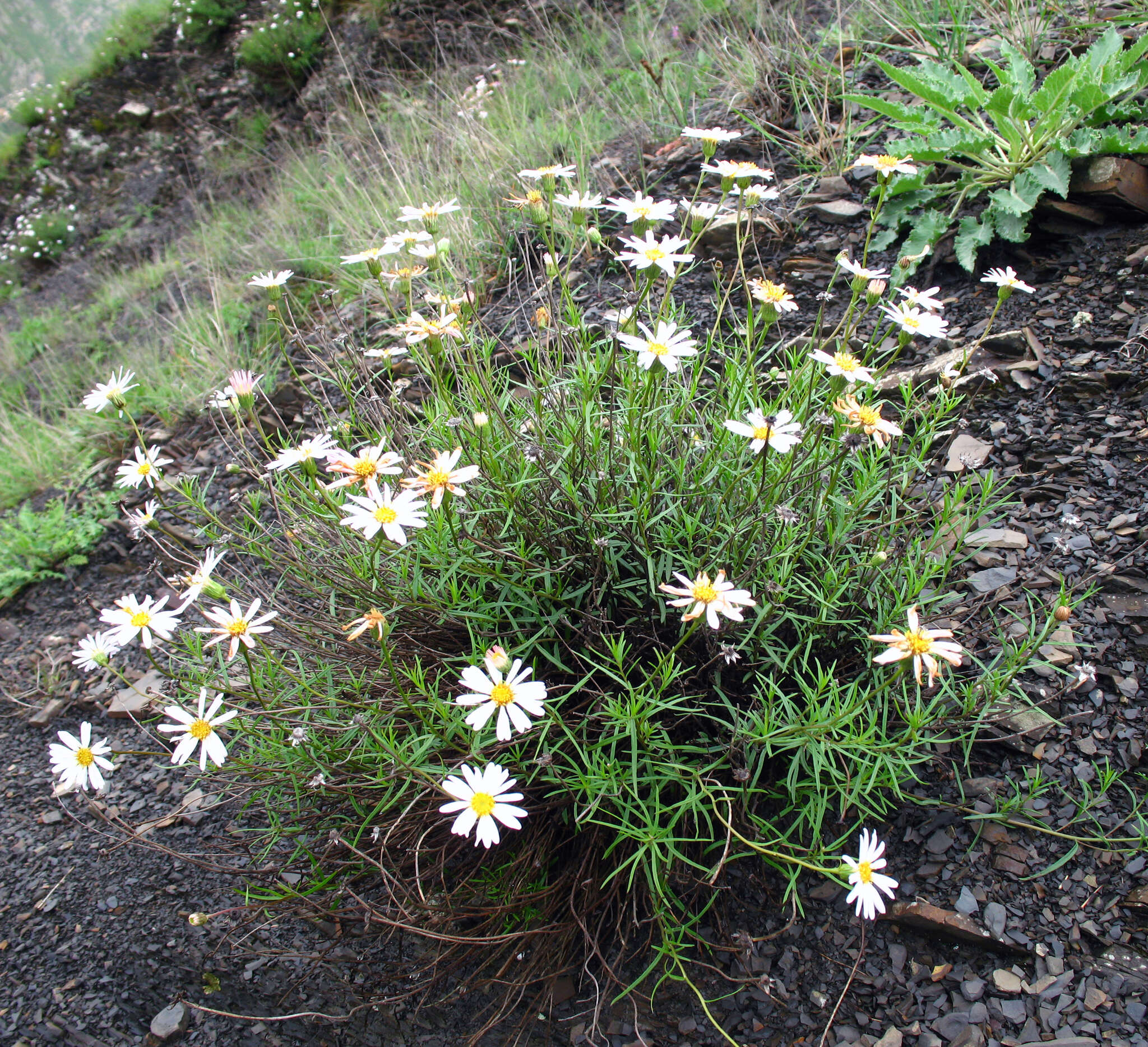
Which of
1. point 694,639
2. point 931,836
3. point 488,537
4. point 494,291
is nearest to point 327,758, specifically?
point 488,537

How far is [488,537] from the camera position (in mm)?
1900

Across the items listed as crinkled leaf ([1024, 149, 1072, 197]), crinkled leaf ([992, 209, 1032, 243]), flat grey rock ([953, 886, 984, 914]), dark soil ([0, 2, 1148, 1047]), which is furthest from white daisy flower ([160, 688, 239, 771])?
crinkled leaf ([1024, 149, 1072, 197])

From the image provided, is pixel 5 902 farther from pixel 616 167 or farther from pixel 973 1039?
pixel 616 167

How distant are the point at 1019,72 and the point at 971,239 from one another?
77 centimetres

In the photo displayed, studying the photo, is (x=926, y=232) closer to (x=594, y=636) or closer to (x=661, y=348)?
(x=661, y=348)

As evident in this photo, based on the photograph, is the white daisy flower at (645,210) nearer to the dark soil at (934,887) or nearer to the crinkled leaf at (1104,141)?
the dark soil at (934,887)

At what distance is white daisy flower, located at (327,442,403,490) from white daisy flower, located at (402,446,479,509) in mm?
80

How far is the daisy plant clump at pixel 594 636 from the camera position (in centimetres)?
156

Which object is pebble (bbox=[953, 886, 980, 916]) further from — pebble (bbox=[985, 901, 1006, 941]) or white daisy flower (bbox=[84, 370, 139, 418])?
white daisy flower (bbox=[84, 370, 139, 418])

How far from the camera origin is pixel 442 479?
143 cm

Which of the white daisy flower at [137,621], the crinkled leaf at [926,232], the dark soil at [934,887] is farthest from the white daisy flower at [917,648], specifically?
the crinkled leaf at [926,232]

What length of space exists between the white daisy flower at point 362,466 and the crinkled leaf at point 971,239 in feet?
7.41

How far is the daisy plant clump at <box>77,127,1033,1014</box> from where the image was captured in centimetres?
156

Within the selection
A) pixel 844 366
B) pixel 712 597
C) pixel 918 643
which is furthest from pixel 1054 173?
pixel 712 597
